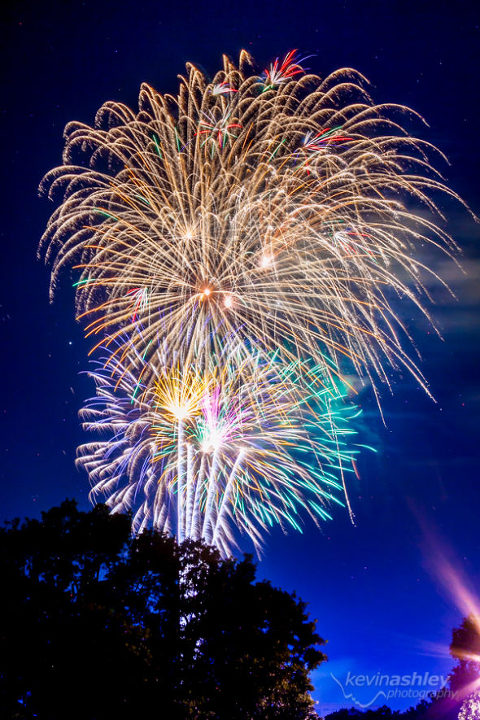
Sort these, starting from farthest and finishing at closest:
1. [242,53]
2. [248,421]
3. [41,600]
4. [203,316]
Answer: [248,421], [203,316], [242,53], [41,600]

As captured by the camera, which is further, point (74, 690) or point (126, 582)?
point (126, 582)

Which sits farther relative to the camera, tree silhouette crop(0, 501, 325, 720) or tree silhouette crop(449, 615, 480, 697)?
tree silhouette crop(449, 615, 480, 697)

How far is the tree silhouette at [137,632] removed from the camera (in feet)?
46.1

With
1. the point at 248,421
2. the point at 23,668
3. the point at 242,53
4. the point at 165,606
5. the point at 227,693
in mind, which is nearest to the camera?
the point at 23,668

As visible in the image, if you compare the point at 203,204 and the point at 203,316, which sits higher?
the point at 203,204

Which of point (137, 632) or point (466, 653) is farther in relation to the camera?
point (466, 653)

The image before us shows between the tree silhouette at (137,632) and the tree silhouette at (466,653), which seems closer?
the tree silhouette at (137,632)

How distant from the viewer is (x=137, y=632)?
1460cm

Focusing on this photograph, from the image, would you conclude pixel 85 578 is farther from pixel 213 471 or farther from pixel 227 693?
pixel 213 471

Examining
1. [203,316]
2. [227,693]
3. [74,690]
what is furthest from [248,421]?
[74,690]

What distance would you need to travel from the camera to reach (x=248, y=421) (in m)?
24.5

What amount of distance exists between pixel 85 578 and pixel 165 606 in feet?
9.20

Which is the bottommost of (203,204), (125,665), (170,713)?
(170,713)

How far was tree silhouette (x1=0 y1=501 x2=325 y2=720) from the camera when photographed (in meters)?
14.0
